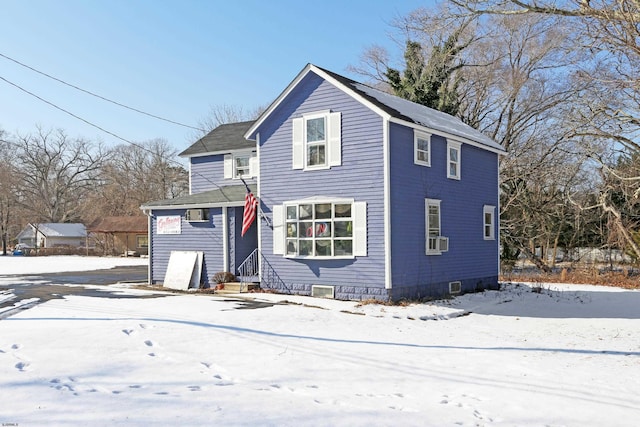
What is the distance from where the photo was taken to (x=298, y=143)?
1697 centimetres

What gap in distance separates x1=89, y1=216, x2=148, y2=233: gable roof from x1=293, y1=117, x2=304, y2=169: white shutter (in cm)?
3721

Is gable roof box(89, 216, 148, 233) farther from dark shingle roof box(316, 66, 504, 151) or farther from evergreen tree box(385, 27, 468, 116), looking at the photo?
dark shingle roof box(316, 66, 504, 151)

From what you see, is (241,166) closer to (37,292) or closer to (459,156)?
(459,156)

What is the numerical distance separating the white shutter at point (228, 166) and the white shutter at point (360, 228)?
26.6ft

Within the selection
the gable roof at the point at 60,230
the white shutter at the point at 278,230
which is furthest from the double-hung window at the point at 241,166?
the gable roof at the point at 60,230

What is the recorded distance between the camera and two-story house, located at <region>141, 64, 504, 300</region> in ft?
50.8

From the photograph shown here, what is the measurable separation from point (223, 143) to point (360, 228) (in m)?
9.63

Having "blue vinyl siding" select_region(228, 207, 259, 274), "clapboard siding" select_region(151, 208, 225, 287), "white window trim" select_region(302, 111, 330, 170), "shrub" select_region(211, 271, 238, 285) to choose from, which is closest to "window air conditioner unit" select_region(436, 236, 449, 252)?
"white window trim" select_region(302, 111, 330, 170)

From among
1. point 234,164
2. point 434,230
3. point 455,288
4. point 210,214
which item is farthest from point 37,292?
point 455,288

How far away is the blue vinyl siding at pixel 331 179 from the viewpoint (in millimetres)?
15469

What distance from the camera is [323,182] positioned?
16.5 m

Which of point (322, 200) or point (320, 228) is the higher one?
point (322, 200)

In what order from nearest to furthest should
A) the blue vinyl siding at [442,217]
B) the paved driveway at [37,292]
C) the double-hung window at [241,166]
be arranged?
the paved driveway at [37,292], the blue vinyl siding at [442,217], the double-hung window at [241,166]

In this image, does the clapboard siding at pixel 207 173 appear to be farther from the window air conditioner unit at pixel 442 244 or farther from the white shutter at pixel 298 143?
the window air conditioner unit at pixel 442 244
